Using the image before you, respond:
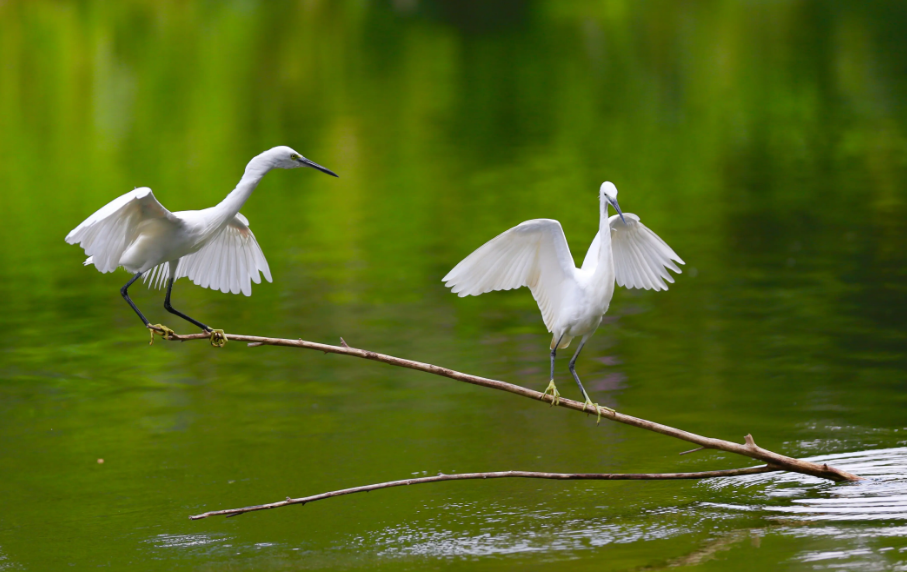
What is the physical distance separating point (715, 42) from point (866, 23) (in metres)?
4.33

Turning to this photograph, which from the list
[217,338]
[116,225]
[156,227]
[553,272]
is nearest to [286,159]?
[156,227]

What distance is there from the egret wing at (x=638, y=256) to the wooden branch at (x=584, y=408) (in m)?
0.99

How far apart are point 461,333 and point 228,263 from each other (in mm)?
4337

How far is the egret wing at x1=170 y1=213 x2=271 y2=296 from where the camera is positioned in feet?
21.5

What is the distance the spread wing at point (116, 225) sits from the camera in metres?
5.36

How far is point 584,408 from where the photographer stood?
5.75 metres

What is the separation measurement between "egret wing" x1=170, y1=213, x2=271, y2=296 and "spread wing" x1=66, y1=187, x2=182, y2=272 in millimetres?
763

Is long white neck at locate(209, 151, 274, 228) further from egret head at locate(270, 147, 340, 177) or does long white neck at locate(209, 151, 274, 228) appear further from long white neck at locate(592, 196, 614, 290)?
long white neck at locate(592, 196, 614, 290)

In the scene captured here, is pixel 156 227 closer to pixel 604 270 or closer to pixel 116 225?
pixel 116 225

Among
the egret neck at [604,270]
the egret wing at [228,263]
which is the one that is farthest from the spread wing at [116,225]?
the egret neck at [604,270]

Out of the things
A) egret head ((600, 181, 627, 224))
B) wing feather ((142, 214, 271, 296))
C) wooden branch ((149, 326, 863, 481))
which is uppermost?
egret head ((600, 181, 627, 224))

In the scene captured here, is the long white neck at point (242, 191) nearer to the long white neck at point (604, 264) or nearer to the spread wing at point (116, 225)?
the spread wing at point (116, 225)

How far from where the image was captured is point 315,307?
1184 cm

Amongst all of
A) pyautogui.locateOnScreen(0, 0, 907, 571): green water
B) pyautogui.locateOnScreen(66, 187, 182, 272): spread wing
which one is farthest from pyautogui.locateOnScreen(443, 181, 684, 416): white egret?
pyautogui.locateOnScreen(66, 187, 182, 272): spread wing
